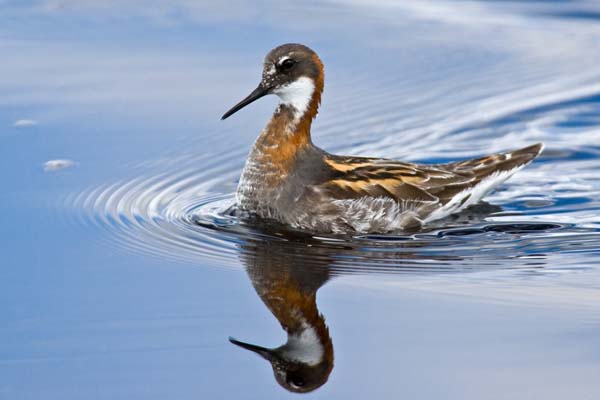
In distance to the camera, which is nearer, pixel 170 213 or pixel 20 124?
pixel 170 213

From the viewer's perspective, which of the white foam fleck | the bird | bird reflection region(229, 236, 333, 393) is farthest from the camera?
the white foam fleck

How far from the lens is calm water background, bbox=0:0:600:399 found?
7.38 meters

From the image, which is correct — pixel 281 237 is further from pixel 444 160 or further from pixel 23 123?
pixel 23 123

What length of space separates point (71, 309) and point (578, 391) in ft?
10.8

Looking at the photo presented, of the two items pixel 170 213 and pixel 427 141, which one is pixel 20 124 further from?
pixel 427 141

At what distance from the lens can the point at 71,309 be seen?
797cm

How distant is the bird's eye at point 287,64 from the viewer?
10.3 meters

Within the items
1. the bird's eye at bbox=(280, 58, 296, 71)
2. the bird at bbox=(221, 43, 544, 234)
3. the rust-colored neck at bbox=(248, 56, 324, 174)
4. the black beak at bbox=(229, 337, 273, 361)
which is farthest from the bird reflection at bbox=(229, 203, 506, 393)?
the bird's eye at bbox=(280, 58, 296, 71)

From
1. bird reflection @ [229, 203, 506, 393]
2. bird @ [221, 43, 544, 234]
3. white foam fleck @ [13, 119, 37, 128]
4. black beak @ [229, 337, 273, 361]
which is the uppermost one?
bird @ [221, 43, 544, 234]

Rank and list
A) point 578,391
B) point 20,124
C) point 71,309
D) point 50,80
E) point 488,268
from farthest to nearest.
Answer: point 50,80 → point 20,124 → point 488,268 → point 71,309 → point 578,391

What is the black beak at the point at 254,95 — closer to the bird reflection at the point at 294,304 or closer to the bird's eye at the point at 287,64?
the bird's eye at the point at 287,64

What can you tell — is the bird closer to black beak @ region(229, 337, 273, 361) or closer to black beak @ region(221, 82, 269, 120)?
black beak @ region(221, 82, 269, 120)

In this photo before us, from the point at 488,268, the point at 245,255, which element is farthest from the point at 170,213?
the point at 488,268

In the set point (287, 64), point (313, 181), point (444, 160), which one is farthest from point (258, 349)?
point (444, 160)
